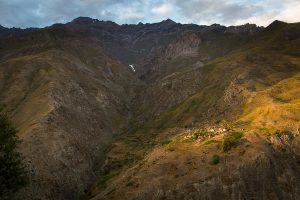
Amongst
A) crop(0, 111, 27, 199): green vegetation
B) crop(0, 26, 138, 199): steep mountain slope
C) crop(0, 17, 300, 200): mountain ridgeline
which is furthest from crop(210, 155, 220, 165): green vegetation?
crop(0, 111, 27, 199): green vegetation

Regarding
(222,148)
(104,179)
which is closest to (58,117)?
(104,179)

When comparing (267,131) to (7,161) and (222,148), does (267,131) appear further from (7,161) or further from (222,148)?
(7,161)

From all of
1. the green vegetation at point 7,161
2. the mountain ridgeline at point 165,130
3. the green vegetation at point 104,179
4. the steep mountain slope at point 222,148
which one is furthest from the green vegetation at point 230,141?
the green vegetation at point 7,161

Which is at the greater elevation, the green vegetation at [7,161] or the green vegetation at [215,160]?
the green vegetation at [7,161]

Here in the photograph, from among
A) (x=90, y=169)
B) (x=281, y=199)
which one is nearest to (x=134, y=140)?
(x=90, y=169)

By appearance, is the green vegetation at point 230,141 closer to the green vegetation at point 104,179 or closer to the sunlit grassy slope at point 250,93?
the sunlit grassy slope at point 250,93

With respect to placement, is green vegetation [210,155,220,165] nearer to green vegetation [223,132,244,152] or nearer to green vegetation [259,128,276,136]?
green vegetation [223,132,244,152]
